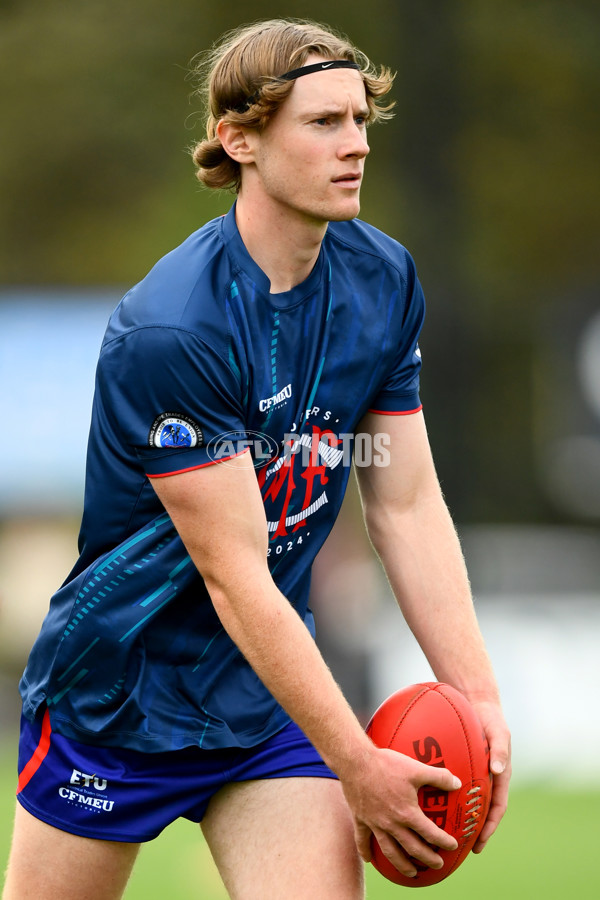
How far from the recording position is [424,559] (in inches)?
143

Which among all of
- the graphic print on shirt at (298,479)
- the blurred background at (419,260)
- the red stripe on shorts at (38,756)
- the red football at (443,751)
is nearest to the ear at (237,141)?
the graphic print on shirt at (298,479)

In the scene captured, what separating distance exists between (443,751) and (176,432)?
3.15ft

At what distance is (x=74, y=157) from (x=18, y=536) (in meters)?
5.93

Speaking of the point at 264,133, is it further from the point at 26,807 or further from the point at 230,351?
the point at 26,807

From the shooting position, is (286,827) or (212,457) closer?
(212,457)

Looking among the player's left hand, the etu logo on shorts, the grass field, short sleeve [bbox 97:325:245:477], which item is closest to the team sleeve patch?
short sleeve [bbox 97:325:245:477]

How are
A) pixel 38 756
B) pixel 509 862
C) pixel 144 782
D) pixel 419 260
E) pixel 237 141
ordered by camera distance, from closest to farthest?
1. pixel 237 141
2. pixel 144 782
3. pixel 38 756
4. pixel 509 862
5. pixel 419 260

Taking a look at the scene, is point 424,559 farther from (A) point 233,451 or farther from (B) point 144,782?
(B) point 144,782

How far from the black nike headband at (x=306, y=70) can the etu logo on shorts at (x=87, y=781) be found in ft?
5.38

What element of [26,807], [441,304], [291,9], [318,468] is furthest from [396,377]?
[291,9]

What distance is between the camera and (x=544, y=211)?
16.6 meters

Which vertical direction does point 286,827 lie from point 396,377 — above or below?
below

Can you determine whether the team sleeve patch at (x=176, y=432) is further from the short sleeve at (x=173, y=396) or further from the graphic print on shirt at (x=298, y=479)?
the graphic print on shirt at (x=298, y=479)

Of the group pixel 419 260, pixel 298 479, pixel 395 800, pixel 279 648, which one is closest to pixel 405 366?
pixel 298 479
